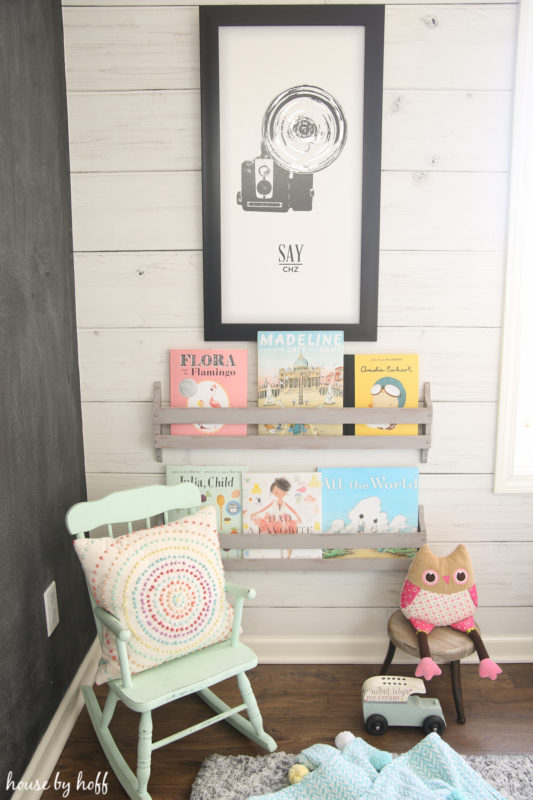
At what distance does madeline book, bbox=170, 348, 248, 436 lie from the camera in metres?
1.97

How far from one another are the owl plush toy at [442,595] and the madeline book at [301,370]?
524 millimetres

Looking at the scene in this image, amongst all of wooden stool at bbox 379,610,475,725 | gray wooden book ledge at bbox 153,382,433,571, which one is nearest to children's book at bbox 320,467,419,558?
gray wooden book ledge at bbox 153,382,433,571

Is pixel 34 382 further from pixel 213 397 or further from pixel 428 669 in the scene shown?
pixel 428 669

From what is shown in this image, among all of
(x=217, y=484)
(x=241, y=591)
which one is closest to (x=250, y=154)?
(x=217, y=484)

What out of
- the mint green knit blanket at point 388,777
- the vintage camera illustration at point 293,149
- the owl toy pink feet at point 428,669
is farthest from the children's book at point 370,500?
the vintage camera illustration at point 293,149

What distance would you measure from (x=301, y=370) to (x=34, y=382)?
0.80m

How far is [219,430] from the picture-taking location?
2.00 m

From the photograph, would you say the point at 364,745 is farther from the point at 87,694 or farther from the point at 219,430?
the point at 219,430

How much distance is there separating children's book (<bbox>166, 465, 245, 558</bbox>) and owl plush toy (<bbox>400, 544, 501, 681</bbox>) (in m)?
0.61

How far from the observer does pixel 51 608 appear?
1711mm

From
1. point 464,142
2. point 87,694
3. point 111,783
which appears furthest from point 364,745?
point 464,142

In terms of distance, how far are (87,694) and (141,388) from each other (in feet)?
3.10

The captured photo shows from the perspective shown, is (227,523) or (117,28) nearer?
(117,28)

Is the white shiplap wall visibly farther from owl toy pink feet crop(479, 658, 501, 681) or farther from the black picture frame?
owl toy pink feet crop(479, 658, 501, 681)
